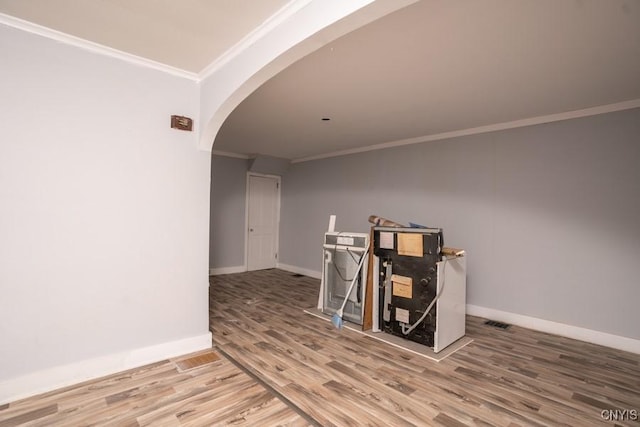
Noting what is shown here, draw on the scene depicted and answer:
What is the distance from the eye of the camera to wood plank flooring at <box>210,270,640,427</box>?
2020 millimetres

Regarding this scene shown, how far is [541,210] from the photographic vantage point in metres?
A: 3.58

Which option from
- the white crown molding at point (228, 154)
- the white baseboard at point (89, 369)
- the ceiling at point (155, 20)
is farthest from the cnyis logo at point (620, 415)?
the white crown molding at point (228, 154)

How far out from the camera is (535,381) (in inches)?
95.9

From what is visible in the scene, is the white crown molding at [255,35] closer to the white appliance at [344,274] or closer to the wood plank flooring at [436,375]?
the white appliance at [344,274]

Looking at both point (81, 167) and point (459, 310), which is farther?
point (459, 310)

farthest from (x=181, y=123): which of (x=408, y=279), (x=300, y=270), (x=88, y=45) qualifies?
(x=300, y=270)

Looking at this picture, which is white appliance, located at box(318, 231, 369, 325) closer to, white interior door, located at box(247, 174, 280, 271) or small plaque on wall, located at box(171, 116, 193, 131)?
small plaque on wall, located at box(171, 116, 193, 131)

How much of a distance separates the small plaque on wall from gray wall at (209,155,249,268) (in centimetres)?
328

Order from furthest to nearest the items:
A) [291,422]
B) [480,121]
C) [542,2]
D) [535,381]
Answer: [480,121], [535,381], [291,422], [542,2]

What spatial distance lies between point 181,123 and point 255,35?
1.08m

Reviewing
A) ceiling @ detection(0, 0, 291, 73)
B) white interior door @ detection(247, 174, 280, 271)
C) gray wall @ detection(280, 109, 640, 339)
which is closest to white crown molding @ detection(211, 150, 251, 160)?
white interior door @ detection(247, 174, 280, 271)

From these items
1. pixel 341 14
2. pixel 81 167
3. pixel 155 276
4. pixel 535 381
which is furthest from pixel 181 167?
pixel 535 381

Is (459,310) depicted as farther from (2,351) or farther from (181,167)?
(2,351)

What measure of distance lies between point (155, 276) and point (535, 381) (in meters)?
3.22
